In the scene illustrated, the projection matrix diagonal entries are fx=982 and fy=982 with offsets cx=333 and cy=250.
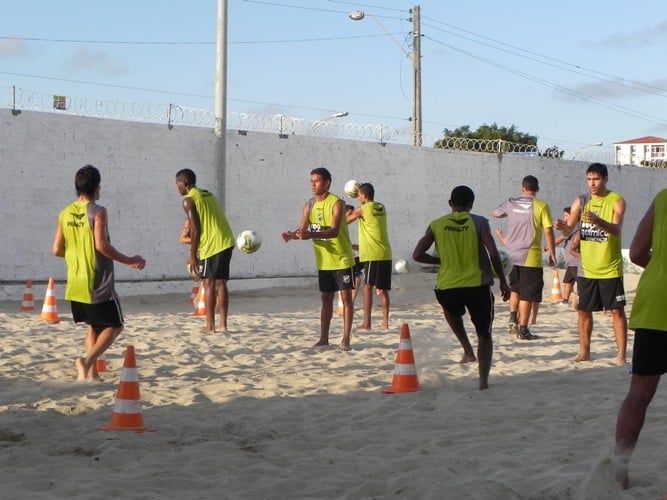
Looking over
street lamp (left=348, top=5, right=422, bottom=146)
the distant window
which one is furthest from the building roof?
street lamp (left=348, top=5, right=422, bottom=146)

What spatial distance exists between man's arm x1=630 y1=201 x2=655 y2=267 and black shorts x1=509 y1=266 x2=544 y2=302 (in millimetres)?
6544

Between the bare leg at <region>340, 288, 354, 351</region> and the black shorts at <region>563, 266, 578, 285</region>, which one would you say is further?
the black shorts at <region>563, 266, 578, 285</region>

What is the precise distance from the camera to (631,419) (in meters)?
4.45

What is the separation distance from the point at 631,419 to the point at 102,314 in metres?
4.38

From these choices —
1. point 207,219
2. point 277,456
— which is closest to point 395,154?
point 207,219

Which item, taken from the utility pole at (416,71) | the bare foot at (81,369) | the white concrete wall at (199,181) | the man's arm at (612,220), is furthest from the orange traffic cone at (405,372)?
the utility pole at (416,71)

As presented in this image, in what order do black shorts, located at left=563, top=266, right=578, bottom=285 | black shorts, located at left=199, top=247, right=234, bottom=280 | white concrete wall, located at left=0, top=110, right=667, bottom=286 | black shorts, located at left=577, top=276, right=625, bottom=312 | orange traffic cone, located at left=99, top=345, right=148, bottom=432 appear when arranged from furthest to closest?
white concrete wall, located at left=0, top=110, right=667, bottom=286 → black shorts, located at left=563, top=266, right=578, bottom=285 → black shorts, located at left=199, top=247, right=234, bottom=280 → black shorts, located at left=577, top=276, right=625, bottom=312 → orange traffic cone, located at left=99, top=345, right=148, bottom=432

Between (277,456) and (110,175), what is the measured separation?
503 inches

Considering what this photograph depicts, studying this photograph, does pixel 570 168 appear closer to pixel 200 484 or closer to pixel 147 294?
pixel 147 294

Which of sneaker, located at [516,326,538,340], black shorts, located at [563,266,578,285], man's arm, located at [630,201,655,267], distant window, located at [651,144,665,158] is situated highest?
distant window, located at [651,144,665,158]

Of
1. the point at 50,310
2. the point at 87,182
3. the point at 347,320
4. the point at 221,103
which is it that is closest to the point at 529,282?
the point at 347,320

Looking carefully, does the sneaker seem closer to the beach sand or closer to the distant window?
the beach sand

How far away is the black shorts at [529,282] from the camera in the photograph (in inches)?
436

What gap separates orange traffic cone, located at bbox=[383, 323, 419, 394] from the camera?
25.1ft
